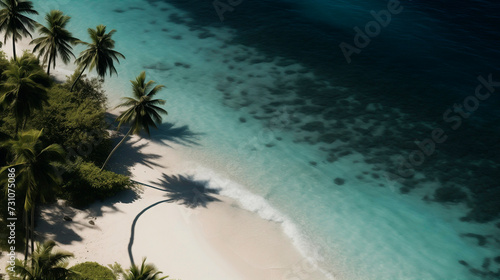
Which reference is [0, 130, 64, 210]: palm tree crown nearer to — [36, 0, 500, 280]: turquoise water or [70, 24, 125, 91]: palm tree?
[70, 24, 125, 91]: palm tree

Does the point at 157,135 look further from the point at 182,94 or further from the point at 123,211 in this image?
the point at 123,211

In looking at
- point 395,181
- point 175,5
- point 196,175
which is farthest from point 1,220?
point 175,5

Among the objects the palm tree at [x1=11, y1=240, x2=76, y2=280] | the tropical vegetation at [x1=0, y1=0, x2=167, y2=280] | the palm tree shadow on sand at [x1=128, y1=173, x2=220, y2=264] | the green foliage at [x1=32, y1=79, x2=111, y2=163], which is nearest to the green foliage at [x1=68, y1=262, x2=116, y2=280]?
the tropical vegetation at [x1=0, y1=0, x2=167, y2=280]

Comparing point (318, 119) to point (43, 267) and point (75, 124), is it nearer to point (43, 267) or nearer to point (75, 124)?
point (75, 124)

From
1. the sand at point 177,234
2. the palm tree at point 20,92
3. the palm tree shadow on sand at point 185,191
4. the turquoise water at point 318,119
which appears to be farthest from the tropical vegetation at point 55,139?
the turquoise water at point 318,119

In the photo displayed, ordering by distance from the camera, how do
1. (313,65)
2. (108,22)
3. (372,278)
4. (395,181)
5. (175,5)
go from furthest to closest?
(175,5) → (108,22) → (313,65) → (395,181) → (372,278)

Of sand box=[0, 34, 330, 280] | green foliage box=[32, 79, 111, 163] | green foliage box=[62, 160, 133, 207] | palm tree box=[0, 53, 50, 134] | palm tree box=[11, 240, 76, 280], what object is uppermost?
palm tree box=[0, 53, 50, 134]

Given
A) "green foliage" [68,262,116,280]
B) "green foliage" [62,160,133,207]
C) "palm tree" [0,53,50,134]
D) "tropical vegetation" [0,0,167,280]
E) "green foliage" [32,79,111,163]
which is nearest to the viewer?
"tropical vegetation" [0,0,167,280]
